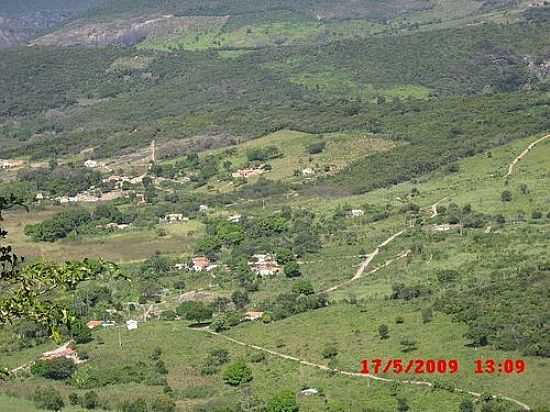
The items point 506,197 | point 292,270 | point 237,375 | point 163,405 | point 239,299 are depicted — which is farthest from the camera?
point 506,197

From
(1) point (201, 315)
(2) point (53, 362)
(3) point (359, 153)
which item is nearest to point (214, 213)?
(3) point (359, 153)

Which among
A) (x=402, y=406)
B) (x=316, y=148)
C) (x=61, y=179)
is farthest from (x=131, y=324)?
(x=61, y=179)

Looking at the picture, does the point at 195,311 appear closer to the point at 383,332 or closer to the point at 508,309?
the point at 383,332

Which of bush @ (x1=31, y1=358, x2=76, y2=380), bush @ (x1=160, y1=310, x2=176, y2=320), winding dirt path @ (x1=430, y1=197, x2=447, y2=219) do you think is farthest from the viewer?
winding dirt path @ (x1=430, y1=197, x2=447, y2=219)

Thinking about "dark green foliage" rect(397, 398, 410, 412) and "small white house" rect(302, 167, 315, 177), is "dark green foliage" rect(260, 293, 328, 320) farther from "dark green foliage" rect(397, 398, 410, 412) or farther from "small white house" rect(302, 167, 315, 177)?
"small white house" rect(302, 167, 315, 177)

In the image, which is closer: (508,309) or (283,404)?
(283,404)

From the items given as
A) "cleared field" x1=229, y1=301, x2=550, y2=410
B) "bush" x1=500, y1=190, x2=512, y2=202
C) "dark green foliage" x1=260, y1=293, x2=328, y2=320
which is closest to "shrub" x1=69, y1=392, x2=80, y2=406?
"cleared field" x1=229, y1=301, x2=550, y2=410

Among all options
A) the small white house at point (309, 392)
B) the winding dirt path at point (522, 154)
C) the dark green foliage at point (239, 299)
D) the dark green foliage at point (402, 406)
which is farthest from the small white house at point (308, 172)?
the dark green foliage at point (402, 406)
